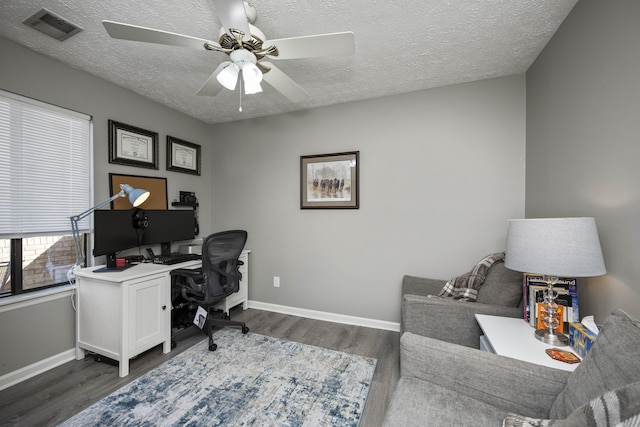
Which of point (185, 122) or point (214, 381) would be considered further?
point (185, 122)

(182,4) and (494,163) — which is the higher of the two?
(182,4)

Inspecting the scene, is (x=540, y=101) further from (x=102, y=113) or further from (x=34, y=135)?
(x=34, y=135)

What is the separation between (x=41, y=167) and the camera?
80.2 inches

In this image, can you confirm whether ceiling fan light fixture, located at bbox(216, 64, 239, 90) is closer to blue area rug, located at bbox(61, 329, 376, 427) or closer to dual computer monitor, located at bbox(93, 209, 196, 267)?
dual computer monitor, located at bbox(93, 209, 196, 267)

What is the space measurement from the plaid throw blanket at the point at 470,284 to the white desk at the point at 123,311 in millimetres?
2355

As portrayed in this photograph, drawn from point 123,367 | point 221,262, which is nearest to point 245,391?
point 123,367

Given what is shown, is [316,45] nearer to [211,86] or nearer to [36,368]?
[211,86]

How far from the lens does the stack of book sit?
4.55 feet

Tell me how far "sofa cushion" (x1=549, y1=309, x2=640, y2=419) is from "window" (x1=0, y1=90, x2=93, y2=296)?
3.27 meters

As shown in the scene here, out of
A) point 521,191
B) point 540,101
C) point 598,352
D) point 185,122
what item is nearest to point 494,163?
point 521,191

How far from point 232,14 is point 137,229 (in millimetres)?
2104

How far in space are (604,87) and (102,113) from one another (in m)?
3.61

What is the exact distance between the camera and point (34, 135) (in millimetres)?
1996

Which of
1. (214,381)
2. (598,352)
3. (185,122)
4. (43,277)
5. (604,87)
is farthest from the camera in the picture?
(185,122)
